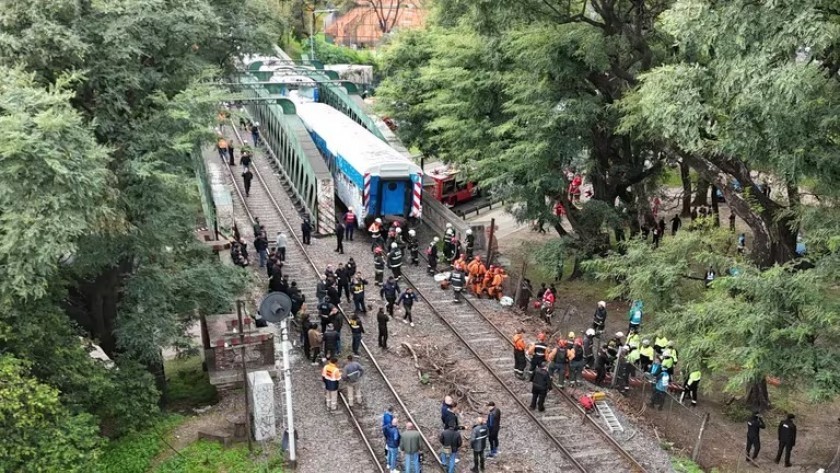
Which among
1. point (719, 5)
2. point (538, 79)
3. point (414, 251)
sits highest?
point (719, 5)

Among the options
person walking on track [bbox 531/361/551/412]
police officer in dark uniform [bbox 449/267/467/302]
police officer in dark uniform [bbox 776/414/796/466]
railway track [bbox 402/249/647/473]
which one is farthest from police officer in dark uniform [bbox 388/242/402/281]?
police officer in dark uniform [bbox 776/414/796/466]

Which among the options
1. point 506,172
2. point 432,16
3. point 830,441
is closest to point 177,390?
point 506,172

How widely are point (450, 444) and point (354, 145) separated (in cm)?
1734

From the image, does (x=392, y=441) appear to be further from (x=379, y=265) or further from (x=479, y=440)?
(x=379, y=265)

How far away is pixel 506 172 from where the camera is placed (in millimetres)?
26219

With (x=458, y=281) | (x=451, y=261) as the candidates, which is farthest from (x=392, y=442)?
(x=451, y=261)

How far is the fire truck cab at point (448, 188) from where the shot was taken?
3872 cm

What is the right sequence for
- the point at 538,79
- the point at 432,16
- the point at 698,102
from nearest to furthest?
the point at 698,102, the point at 538,79, the point at 432,16

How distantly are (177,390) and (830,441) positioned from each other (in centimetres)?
1591

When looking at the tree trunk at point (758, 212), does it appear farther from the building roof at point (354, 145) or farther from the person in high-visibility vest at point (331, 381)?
the building roof at point (354, 145)

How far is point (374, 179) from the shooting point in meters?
27.1

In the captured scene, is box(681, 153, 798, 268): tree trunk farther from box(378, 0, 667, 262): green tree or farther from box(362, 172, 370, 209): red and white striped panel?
box(362, 172, 370, 209): red and white striped panel

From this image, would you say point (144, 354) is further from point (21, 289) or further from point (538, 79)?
point (538, 79)

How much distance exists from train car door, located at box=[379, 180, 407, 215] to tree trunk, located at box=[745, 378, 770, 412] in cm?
1323
